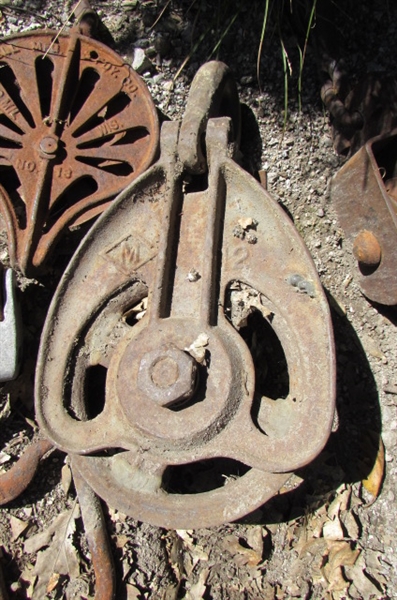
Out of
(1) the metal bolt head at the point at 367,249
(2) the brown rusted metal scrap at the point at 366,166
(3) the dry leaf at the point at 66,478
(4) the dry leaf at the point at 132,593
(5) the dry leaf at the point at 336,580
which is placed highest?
(2) the brown rusted metal scrap at the point at 366,166

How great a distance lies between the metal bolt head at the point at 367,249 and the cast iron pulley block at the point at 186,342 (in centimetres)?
45

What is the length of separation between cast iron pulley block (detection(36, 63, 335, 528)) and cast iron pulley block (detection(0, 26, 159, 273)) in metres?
0.29

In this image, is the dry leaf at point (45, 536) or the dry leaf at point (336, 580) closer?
the dry leaf at point (336, 580)

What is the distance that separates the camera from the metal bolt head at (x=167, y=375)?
5.78 feet

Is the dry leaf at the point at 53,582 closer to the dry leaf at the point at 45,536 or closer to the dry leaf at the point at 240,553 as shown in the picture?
the dry leaf at the point at 45,536

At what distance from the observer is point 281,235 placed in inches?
76.6

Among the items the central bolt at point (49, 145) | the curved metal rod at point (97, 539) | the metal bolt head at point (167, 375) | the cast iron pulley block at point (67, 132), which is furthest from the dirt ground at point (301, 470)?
the metal bolt head at point (167, 375)

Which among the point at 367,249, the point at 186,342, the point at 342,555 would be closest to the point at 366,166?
the point at 367,249

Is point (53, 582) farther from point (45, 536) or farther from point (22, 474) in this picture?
point (22, 474)

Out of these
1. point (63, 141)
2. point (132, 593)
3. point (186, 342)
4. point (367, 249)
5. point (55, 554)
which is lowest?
point (132, 593)

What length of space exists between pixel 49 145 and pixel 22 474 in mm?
1361

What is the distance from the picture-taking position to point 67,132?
2.34m

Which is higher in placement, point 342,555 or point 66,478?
point 66,478

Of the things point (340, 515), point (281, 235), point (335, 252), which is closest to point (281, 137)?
point (335, 252)
